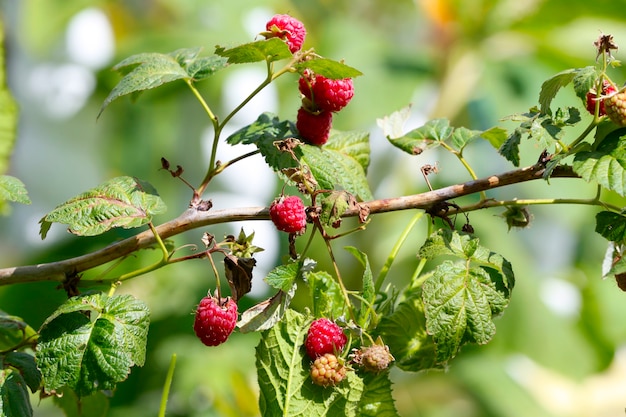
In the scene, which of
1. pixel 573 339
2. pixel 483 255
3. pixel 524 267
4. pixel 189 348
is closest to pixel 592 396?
pixel 573 339

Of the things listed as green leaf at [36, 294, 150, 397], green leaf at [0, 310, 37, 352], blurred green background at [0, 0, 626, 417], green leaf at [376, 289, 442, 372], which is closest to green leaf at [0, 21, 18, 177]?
green leaf at [0, 310, 37, 352]

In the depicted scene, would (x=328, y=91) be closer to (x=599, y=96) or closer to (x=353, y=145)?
(x=353, y=145)

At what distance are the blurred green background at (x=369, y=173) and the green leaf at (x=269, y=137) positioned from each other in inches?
41.3

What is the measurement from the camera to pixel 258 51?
2.02 ft

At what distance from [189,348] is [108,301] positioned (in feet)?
4.38

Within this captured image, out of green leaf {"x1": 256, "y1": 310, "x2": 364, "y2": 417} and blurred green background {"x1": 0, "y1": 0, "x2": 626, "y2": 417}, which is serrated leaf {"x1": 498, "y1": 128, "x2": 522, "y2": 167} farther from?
blurred green background {"x1": 0, "y1": 0, "x2": 626, "y2": 417}

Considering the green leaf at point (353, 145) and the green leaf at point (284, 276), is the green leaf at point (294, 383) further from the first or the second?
the green leaf at point (353, 145)

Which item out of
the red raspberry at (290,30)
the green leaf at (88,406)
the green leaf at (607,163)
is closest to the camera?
the green leaf at (607,163)

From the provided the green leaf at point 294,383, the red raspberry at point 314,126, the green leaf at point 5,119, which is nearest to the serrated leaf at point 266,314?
the green leaf at point 294,383

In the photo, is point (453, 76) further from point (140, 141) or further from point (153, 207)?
point (153, 207)

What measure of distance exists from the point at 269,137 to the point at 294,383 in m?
0.19

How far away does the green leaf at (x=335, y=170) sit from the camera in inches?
25.3

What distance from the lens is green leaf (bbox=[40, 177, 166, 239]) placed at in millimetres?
612

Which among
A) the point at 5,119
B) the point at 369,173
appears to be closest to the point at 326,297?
the point at 5,119
